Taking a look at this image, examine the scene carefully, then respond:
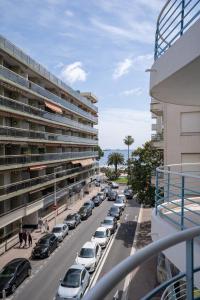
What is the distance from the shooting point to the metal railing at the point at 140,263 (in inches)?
62.6

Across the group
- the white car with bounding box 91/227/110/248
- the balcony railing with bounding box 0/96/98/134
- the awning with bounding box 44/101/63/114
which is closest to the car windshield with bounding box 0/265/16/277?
the white car with bounding box 91/227/110/248

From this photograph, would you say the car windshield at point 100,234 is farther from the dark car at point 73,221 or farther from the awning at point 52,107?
the awning at point 52,107

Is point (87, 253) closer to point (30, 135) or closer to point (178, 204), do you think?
point (30, 135)

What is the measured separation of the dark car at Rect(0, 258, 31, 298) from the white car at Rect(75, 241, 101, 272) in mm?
3163

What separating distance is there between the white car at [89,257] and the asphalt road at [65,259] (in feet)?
2.21

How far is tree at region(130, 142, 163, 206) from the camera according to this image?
1314 inches

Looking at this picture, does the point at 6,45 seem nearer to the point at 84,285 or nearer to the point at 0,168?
the point at 0,168

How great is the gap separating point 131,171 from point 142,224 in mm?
5324

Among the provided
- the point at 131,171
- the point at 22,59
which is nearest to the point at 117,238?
the point at 131,171

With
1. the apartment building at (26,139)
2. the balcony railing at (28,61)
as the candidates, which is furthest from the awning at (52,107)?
the balcony railing at (28,61)

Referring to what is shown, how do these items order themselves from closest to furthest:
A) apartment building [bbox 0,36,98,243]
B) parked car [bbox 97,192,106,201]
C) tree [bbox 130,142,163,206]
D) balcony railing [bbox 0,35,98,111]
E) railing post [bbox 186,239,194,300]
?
railing post [bbox 186,239,194,300], balcony railing [bbox 0,35,98,111], apartment building [bbox 0,36,98,243], tree [bbox 130,142,163,206], parked car [bbox 97,192,106,201]

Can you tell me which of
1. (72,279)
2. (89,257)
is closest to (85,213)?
(89,257)

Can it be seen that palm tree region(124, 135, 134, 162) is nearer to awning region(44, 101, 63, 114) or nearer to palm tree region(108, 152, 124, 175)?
palm tree region(108, 152, 124, 175)

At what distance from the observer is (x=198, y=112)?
69.8ft
